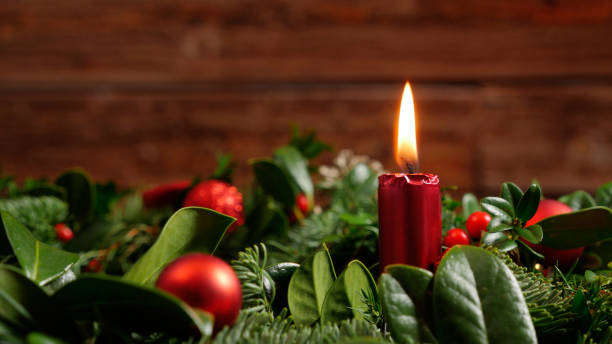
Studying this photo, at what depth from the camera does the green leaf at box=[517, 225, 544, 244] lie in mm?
257

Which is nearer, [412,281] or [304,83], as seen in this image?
[412,281]

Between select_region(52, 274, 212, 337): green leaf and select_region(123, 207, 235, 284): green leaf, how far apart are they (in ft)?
0.15

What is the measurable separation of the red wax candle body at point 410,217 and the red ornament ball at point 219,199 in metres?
0.21

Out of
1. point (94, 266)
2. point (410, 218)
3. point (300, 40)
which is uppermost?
point (300, 40)

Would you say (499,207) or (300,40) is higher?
(300,40)

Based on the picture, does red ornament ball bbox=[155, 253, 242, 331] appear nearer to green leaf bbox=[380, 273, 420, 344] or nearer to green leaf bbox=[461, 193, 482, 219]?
green leaf bbox=[380, 273, 420, 344]

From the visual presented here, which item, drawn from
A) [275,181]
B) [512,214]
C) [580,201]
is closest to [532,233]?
[512,214]

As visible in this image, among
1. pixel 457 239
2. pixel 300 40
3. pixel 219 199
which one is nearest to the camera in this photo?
pixel 457 239

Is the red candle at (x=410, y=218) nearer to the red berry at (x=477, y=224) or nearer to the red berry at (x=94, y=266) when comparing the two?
the red berry at (x=477, y=224)

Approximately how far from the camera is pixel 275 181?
456 mm

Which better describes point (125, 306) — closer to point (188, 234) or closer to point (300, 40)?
point (188, 234)

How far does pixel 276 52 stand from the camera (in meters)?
1.18

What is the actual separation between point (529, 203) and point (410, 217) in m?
0.08

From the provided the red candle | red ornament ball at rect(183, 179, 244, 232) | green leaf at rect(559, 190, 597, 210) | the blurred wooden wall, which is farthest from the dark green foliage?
the blurred wooden wall
